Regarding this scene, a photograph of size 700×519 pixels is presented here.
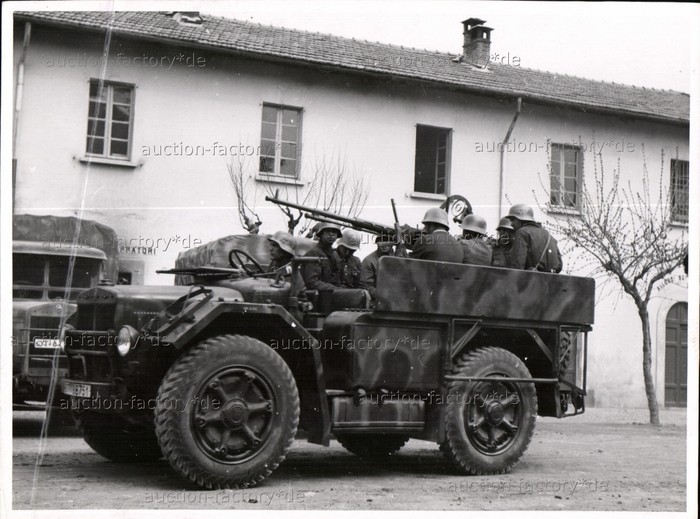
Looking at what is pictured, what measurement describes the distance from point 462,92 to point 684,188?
14.7 ft

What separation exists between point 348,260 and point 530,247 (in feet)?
6.08

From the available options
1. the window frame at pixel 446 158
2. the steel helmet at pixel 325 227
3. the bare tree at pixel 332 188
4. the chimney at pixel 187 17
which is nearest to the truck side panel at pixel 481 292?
the steel helmet at pixel 325 227

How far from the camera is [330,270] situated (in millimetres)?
9219

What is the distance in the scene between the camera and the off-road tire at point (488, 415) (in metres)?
8.56

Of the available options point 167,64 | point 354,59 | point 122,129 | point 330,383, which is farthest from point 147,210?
point 330,383

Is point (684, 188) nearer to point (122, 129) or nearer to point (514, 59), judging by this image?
point (514, 59)

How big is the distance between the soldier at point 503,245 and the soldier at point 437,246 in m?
0.67

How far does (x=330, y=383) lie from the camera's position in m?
8.15

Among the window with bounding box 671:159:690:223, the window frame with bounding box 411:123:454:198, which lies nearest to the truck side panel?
the window frame with bounding box 411:123:454:198

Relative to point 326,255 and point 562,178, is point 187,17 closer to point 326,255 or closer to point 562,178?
point 562,178

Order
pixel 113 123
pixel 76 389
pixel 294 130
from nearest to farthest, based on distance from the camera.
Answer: pixel 76 389 < pixel 113 123 < pixel 294 130

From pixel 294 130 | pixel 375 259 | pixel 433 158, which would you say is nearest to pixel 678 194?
pixel 433 158

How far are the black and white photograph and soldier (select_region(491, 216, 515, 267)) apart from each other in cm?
3

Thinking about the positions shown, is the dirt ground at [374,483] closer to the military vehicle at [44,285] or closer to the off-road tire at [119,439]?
the off-road tire at [119,439]
